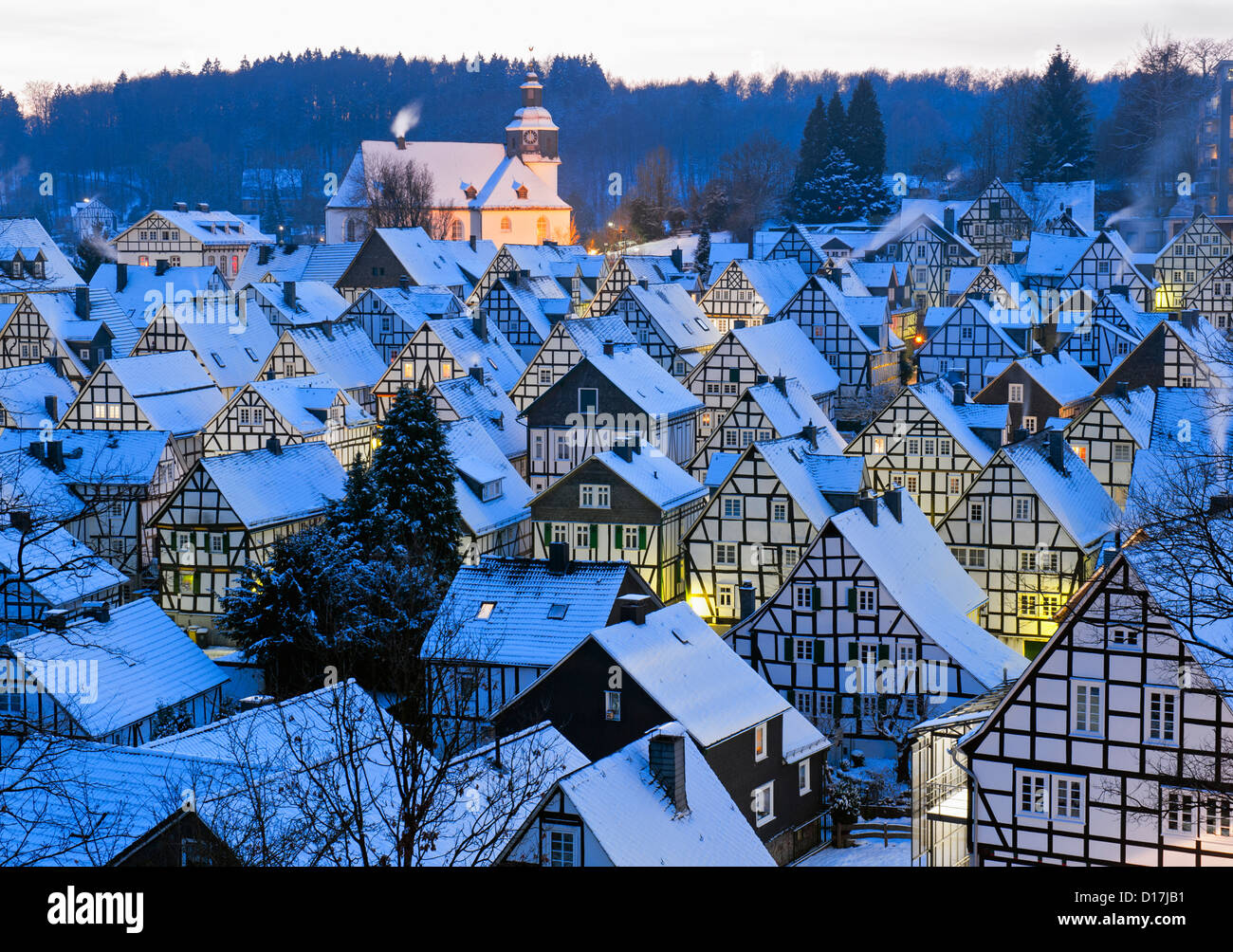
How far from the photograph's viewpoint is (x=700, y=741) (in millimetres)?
27031

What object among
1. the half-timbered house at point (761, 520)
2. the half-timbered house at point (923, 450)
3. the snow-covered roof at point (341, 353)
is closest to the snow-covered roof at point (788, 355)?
the half-timbered house at point (923, 450)

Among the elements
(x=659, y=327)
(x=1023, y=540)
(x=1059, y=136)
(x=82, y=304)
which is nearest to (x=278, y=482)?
(x=1023, y=540)

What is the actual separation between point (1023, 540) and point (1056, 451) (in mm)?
2570

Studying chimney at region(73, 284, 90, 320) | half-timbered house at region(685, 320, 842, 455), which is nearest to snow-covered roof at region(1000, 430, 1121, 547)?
half-timbered house at region(685, 320, 842, 455)

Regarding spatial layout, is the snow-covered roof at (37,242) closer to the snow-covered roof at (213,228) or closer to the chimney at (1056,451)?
the snow-covered roof at (213,228)

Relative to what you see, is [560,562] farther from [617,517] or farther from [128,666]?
[617,517]

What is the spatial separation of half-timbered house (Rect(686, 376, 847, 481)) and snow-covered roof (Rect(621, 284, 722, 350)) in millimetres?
13537

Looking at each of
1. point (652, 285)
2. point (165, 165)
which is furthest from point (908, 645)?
point (165, 165)

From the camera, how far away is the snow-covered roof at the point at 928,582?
33.2 metres

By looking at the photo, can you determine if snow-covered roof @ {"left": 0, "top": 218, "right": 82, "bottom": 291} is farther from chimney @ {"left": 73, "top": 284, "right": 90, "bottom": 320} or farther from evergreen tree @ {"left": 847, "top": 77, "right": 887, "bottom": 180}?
evergreen tree @ {"left": 847, "top": 77, "right": 887, "bottom": 180}

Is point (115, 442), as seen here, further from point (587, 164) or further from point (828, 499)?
point (587, 164)

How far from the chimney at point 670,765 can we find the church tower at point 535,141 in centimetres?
9481

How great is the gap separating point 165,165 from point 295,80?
2161 cm

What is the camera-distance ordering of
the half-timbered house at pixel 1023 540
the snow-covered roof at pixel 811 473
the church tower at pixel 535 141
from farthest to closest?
the church tower at pixel 535 141 → the snow-covered roof at pixel 811 473 → the half-timbered house at pixel 1023 540
